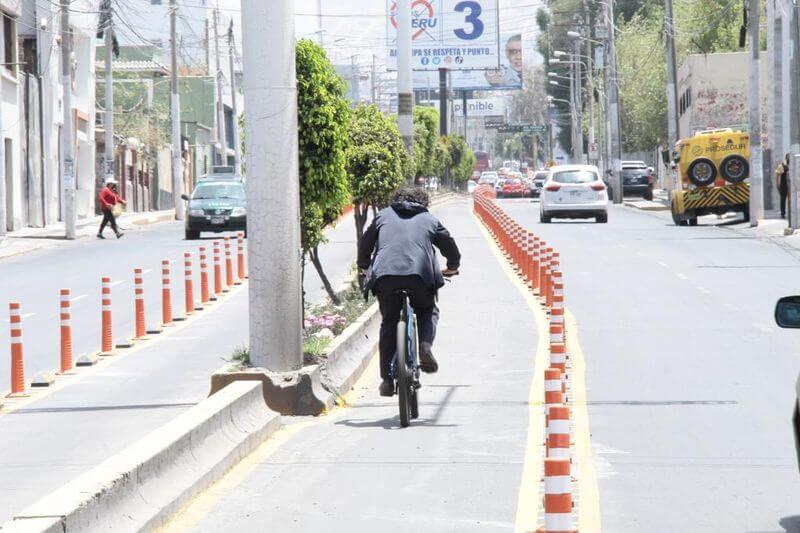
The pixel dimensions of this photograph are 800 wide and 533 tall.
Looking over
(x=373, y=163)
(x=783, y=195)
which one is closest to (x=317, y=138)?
(x=373, y=163)

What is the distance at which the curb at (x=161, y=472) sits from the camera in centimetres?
677

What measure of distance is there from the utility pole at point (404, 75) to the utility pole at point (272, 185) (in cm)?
1685

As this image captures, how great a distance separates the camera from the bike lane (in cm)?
829

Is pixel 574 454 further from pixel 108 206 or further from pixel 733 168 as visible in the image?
pixel 108 206

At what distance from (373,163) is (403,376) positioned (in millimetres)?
13382

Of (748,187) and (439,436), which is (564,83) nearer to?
(748,187)

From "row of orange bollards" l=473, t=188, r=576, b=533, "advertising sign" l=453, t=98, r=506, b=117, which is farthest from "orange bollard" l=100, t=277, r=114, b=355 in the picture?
"advertising sign" l=453, t=98, r=506, b=117

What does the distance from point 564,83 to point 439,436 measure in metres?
125

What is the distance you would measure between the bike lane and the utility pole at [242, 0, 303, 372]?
2.60ft

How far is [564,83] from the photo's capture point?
13400cm

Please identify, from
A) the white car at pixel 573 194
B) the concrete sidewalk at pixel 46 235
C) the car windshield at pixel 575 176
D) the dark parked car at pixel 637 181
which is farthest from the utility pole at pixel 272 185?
the dark parked car at pixel 637 181

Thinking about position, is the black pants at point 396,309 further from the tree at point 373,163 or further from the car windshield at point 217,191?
the car windshield at point 217,191

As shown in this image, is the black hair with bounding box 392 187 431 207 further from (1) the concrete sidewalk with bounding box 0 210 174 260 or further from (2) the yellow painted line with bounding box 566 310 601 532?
(1) the concrete sidewalk with bounding box 0 210 174 260

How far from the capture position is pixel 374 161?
80.7 feet
